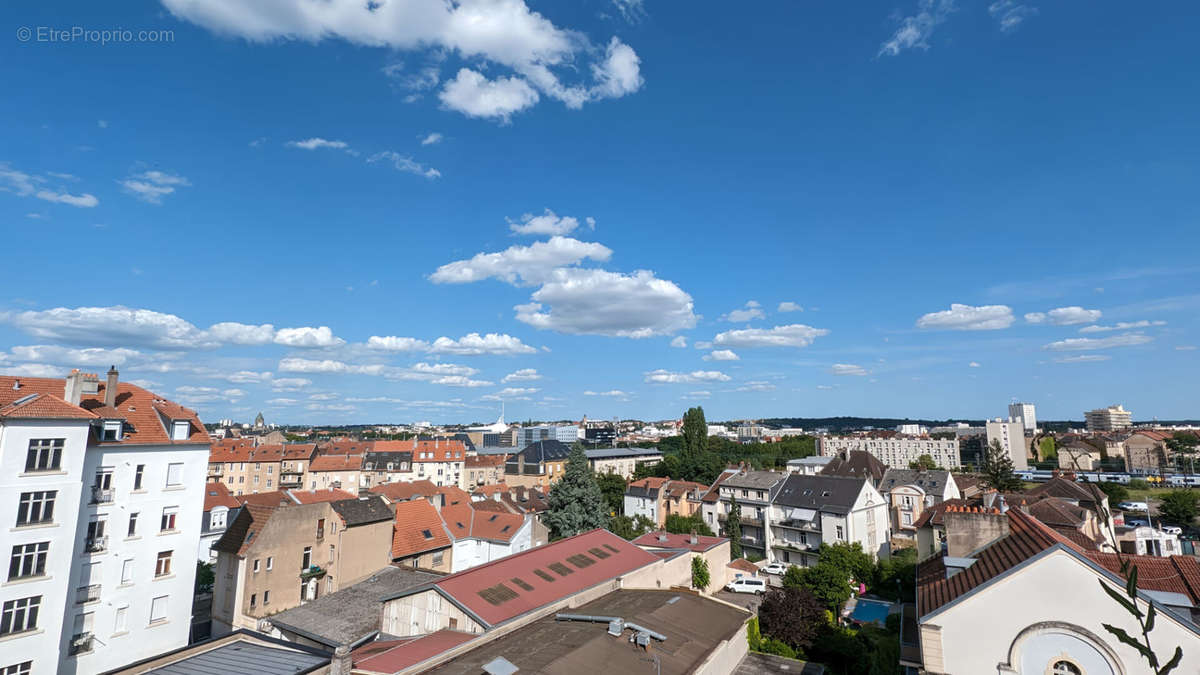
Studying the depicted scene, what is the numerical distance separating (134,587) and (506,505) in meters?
37.2

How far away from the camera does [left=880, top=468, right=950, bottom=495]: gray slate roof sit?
69.4 meters

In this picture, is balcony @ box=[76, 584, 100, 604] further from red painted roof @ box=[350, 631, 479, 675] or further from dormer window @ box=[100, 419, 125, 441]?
red painted roof @ box=[350, 631, 479, 675]

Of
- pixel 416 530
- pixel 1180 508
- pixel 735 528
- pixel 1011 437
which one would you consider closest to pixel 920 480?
pixel 735 528

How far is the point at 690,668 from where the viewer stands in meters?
22.7

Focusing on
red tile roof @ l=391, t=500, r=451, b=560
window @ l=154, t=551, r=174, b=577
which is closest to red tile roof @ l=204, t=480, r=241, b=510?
red tile roof @ l=391, t=500, r=451, b=560

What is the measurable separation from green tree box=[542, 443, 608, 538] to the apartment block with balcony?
1905 cm

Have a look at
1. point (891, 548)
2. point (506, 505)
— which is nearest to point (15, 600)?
point (506, 505)

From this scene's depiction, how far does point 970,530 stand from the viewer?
2542cm

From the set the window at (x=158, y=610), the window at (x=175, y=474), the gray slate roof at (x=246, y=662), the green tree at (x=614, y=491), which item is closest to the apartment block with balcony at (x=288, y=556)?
the window at (x=158, y=610)

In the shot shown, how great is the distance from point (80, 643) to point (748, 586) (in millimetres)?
42419

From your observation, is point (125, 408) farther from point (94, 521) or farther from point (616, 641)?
point (616, 641)

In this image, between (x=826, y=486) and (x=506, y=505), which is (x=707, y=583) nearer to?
(x=826, y=486)

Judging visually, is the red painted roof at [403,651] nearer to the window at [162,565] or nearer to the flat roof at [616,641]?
the flat roof at [616,641]

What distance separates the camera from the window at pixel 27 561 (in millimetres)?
23922
